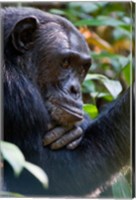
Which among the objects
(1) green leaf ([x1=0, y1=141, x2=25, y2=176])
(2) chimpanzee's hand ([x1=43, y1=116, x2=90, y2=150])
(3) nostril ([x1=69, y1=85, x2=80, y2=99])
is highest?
(1) green leaf ([x1=0, y1=141, x2=25, y2=176])

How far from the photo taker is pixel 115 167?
2.56 m

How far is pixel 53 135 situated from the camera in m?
2.52

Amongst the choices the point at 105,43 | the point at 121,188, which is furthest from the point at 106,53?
the point at 121,188

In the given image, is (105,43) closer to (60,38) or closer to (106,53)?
(106,53)

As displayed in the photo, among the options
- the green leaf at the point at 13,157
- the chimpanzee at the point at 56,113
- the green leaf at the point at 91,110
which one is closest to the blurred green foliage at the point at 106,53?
the green leaf at the point at 91,110

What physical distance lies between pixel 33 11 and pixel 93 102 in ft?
1.58

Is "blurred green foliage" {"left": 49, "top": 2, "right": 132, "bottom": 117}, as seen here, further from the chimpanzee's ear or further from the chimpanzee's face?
the chimpanzee's ear

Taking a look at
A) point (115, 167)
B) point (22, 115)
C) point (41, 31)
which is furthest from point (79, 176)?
point (41, 31)

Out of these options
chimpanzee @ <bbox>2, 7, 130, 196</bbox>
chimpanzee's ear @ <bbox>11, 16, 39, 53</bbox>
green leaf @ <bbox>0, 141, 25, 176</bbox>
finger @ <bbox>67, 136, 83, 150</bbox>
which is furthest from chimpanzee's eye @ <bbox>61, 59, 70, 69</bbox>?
green leaf @ <bbox>0, 141, 25, 176</bbox>

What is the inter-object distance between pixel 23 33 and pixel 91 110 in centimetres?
41

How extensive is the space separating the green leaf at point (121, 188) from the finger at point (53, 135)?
0.25 m

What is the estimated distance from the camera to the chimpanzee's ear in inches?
99.1

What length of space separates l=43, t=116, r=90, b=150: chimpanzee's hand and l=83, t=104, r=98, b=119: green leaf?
0.14 m

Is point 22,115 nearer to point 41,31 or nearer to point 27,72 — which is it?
point 27,72
